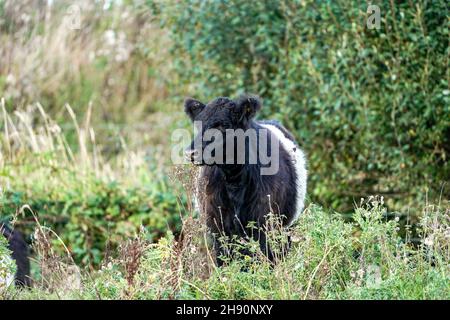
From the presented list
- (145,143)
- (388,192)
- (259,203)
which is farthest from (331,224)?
(145,143)

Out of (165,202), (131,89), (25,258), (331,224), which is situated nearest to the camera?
(331,224)

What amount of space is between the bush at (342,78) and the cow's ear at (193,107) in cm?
223

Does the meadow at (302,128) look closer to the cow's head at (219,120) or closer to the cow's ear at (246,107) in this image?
the cow's head at (219,120)

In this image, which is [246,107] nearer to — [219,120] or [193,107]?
[219,120]

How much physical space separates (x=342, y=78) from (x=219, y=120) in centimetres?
262

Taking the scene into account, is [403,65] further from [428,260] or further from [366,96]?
[428,260]

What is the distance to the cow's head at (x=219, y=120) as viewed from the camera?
6.08 meters

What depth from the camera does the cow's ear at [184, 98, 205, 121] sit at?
653 centimetres

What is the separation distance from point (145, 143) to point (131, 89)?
196cm

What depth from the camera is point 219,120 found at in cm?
623

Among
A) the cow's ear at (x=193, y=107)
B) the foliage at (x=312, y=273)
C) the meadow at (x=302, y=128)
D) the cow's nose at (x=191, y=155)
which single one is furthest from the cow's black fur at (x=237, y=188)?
the foliage at (x=312, y=273)

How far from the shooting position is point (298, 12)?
8.84 metres

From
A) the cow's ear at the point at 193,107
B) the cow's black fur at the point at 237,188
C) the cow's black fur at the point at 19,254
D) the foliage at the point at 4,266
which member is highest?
the cow's ear at the point at 193,107

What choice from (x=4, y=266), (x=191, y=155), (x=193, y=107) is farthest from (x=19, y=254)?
(x=191, y=155)
